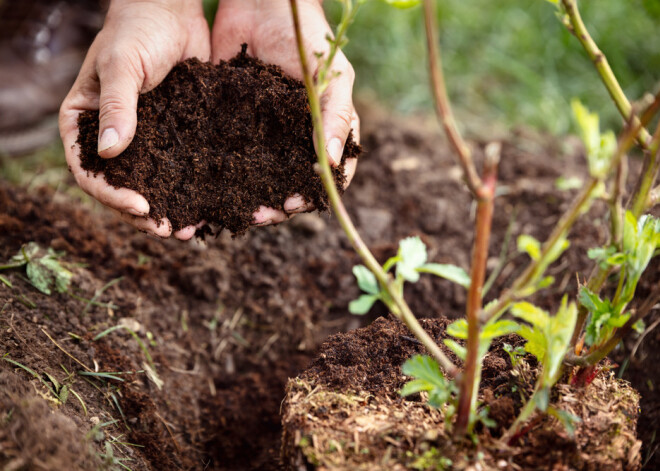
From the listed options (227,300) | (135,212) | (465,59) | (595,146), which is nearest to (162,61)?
(135,212)

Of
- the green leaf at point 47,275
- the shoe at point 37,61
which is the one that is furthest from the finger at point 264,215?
the shoe at point 37,61

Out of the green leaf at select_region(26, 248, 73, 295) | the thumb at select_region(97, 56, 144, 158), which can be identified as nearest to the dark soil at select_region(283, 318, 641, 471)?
the thumb at select_region(97, 56, 144, 158)

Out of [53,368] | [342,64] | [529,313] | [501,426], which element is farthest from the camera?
[342,64]

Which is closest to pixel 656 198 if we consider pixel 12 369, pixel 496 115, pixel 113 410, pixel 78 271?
pixel 113 410

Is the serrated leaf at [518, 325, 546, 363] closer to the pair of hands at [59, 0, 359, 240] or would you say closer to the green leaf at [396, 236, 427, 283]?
the green leaf at [396, 236, 427, 283]

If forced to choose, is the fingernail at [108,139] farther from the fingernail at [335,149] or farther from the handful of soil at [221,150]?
the fingernail at [335,149]

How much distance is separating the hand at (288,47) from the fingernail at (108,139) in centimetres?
49

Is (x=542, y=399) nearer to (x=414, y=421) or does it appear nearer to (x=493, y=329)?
(x=493, y=329)

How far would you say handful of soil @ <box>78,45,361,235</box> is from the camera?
1754 mm

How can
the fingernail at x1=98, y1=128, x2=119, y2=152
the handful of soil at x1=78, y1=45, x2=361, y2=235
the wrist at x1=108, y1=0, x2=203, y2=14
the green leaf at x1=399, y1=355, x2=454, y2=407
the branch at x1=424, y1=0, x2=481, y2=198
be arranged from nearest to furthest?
the branch at x1=424, y1=0, x2=481, y2=198, the green leaf at x1=399, y1=355, x2=454, y2=407, the fingernail at x1=98, y1=128, x2=119, y2=152, the handful of soil at x1=78, y1=45, x2=361, y2=235, the wrist at x1=108, y1=0, x2=203, y2=14

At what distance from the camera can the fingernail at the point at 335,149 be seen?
170 cm

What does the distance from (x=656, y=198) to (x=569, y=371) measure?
493 millimetres

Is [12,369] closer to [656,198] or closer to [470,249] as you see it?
[656,198]

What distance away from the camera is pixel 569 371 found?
1.42 metres
